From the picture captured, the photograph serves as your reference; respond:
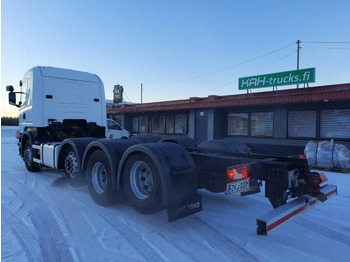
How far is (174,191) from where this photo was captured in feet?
12.1

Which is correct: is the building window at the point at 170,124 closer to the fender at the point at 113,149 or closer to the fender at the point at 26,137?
the fender at the point at 26,137

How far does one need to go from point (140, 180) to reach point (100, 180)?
1.28 meters

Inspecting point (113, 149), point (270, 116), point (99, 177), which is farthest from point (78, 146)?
point (270, 116)

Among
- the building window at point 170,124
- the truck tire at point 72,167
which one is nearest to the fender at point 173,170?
the truck tire at point 72,167

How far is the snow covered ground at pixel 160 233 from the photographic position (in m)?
3.13

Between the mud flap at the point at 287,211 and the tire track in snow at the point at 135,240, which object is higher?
the mud flap at the point at 287,211

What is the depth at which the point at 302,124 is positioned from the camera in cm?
1210

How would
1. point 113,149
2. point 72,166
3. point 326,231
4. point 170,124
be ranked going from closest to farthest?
point 326,231
point 113,149
point 72,166
point 170,124

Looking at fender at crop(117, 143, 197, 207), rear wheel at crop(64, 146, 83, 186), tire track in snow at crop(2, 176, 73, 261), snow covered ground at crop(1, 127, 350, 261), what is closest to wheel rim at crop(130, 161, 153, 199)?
fender at crop(117, 143, 197, 207)

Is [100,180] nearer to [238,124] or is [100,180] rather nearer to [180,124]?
[238,124]

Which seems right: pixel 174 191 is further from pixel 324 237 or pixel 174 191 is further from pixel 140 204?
pixel 324 237

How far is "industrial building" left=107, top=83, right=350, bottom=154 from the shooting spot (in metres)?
11.0

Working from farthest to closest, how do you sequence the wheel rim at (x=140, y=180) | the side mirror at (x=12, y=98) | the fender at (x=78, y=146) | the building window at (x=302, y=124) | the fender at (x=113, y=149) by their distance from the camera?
the building window at (x=302, y=124) < the side mirror at (x=12, y=98) < the fender at (x=78, y=146) < the fender at (x=113, y=149) < the wheel rim at (x=140, y=180)

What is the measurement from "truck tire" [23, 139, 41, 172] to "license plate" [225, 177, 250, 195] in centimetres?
694
